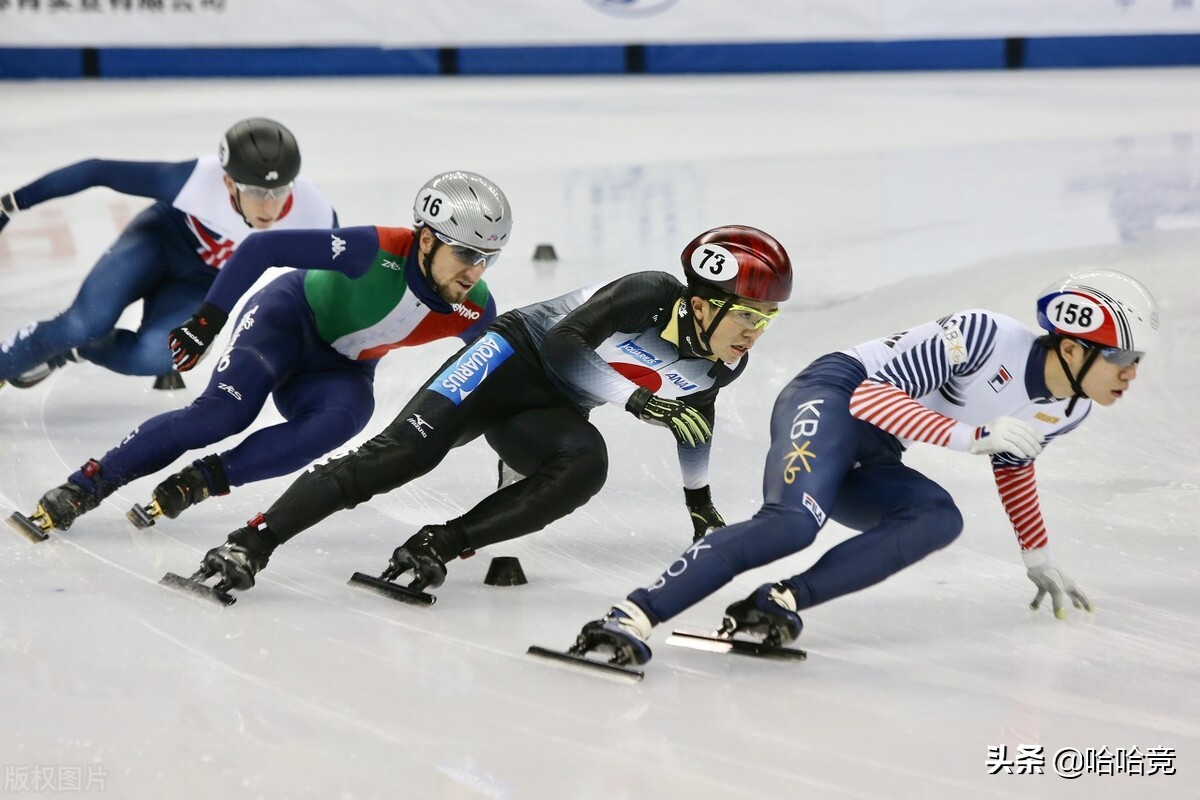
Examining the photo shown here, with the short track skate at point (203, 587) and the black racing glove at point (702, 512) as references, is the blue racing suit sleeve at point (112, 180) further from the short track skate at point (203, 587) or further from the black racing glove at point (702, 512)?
the black racing glove at point (702, 512)

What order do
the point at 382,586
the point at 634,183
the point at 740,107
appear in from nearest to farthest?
the point at 382,586 < the point at 634,183 < the point at 740,107

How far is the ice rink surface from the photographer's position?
2779mm

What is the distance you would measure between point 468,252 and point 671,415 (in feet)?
2.81

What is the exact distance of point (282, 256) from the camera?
417 centimetres

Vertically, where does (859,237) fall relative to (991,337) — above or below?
below

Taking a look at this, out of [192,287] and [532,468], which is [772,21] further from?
[532,468]

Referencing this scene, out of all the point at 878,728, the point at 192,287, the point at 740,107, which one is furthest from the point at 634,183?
the point at 878,728


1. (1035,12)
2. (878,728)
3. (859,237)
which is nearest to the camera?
(878,728)

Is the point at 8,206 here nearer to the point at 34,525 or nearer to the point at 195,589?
the point at 34,525

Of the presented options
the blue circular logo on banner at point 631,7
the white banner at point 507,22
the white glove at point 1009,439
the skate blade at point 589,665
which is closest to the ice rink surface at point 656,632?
the skate blade at point 589,665

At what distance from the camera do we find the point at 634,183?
1033 cm

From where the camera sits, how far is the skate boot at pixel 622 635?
3.16 m

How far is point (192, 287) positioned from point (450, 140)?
673 cm

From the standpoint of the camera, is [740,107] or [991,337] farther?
[740,107]
